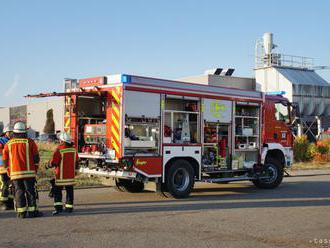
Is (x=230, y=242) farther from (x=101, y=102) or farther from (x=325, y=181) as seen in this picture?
(x=325, y=181)

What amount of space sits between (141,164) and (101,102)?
1.90m

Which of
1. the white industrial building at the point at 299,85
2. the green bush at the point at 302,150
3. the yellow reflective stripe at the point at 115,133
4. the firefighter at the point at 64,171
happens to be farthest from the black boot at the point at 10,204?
the white industrial building at the point at 299,85

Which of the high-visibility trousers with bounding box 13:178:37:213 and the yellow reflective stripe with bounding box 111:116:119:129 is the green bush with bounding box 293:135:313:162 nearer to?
the yellow reflective stripe with bounding box 111:116:119:129

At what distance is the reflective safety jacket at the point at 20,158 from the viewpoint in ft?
29.8

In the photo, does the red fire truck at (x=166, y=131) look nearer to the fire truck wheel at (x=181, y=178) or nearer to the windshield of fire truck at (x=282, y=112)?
the fire truck wheel at (x=181, y=178)

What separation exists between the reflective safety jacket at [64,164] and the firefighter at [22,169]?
1.60ft

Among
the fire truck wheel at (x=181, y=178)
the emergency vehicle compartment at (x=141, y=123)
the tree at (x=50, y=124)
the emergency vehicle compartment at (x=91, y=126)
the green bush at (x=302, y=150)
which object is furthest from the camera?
the tree at (x=50, y=124)

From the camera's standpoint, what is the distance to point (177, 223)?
8805 millimetres

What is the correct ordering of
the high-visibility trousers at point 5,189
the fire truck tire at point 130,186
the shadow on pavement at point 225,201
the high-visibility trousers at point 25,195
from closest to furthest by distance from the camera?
the high-visibility trousers at point 25,195
the high-visibility trousers at point 5,189
the shadow on pavement at point 225,201
the fire truck tire at point 130,186

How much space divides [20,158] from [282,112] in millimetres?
9211

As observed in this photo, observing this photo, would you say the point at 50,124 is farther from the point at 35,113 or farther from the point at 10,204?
the point at 10,204

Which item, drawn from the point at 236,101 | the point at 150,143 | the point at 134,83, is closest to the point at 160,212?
the point at 150,143

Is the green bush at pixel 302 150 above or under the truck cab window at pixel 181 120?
under

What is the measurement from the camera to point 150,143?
1163cm
